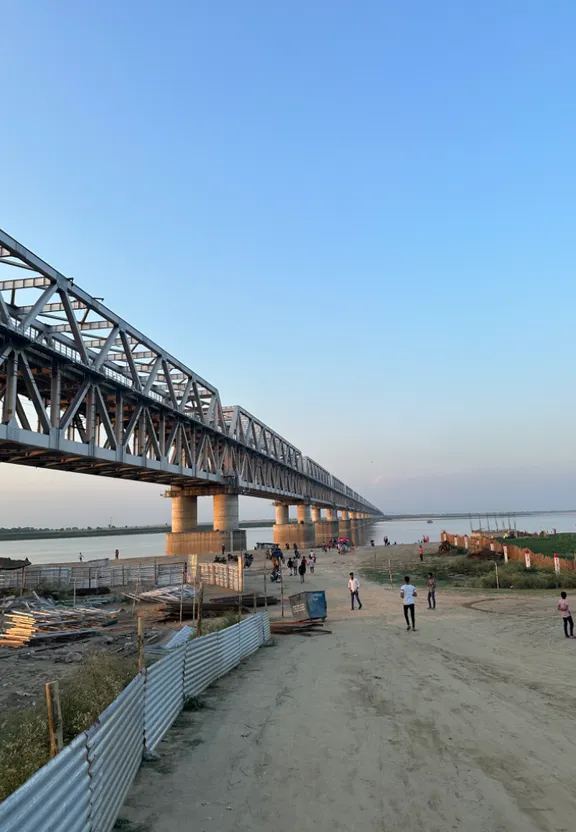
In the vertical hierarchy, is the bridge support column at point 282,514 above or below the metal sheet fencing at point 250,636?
above

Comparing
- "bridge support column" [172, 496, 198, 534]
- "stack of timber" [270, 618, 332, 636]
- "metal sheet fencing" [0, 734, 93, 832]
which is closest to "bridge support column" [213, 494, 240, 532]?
"bridge support column" [172, 496, 198, 534]

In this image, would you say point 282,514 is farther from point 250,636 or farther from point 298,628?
point 250,636

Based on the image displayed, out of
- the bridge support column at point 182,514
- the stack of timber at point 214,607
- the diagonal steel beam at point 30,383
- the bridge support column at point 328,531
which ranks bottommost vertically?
the bridge support column at point 328,531

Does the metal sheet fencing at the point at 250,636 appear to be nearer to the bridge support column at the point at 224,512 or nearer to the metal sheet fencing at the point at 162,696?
the metal sheet fencing at the point at 162,696

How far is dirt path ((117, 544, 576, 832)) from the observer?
5812 millimetres

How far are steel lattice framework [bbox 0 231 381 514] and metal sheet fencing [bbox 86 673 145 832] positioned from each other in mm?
21249

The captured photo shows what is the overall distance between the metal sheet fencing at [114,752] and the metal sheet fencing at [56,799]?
0.19 meters

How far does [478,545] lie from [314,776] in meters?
52.0

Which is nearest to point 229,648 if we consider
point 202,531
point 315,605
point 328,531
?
point 315,605

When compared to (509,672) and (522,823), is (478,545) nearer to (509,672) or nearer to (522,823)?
(509,672)

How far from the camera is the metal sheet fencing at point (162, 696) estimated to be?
7.35 meters

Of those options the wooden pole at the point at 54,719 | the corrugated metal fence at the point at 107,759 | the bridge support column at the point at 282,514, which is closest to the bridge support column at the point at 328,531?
the bridge support column at the point at 282,514

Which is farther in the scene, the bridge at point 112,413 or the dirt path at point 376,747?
the bridge at point 112,413

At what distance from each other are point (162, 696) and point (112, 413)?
42.0 m
